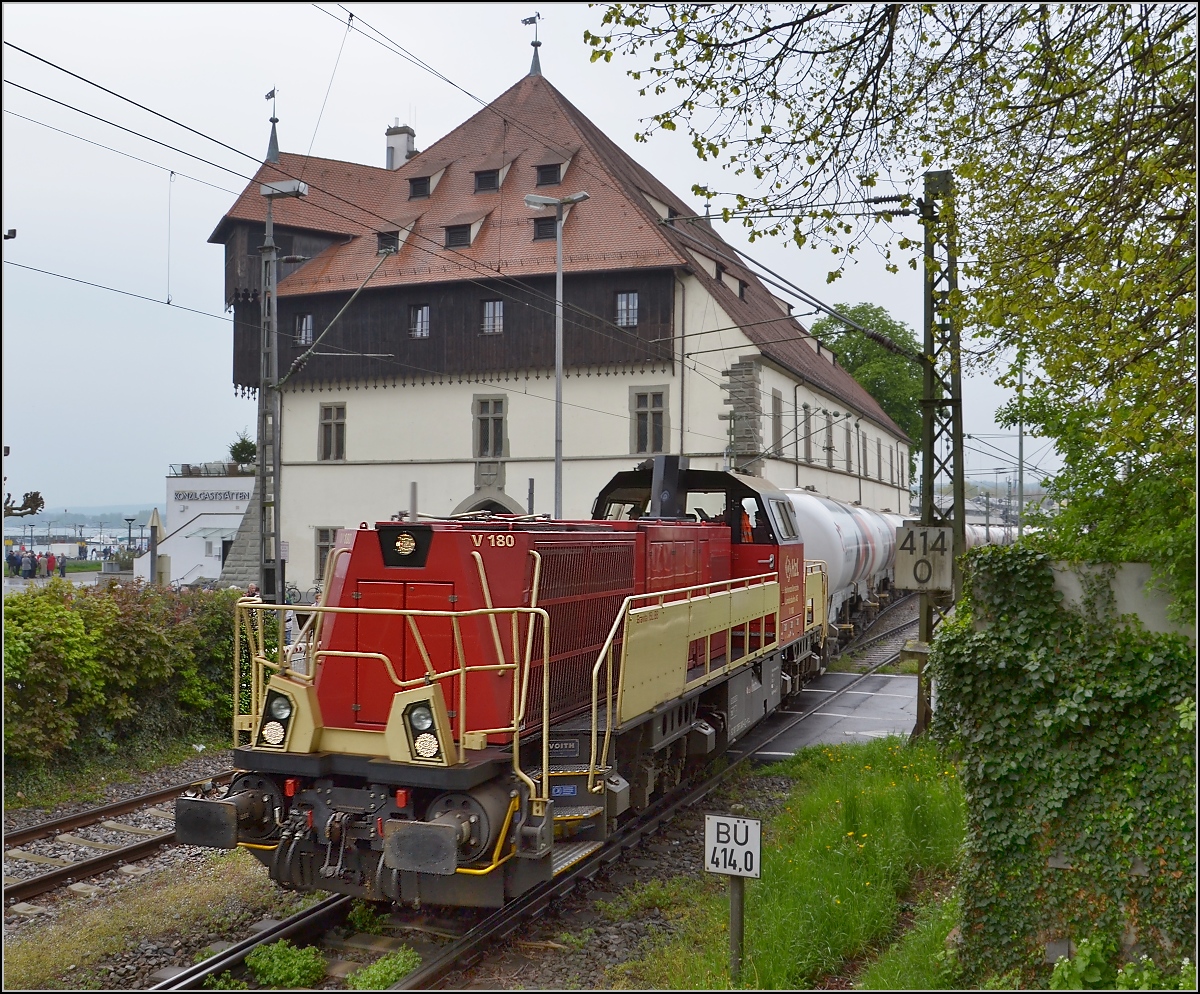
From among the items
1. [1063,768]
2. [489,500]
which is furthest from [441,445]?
[1063,768]

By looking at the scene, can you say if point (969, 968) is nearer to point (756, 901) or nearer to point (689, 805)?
point (756, 901)

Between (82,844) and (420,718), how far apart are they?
485 cm

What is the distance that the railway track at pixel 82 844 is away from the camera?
805 cm

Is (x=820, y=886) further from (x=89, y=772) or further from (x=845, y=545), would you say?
(x=845, y=545)

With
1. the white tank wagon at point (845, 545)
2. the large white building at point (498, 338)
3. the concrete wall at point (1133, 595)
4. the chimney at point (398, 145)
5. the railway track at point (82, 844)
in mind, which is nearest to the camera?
the concrete wall at point (1133, 595)

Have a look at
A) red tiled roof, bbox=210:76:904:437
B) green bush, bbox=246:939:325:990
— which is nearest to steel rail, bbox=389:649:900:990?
green bush, bbox=246:939:325:990

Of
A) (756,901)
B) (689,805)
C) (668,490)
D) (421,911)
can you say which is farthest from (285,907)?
(668,490)

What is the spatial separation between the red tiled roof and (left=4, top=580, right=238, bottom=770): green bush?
1941cm

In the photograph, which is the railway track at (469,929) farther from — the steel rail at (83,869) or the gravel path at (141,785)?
the gravel path at (141,785)

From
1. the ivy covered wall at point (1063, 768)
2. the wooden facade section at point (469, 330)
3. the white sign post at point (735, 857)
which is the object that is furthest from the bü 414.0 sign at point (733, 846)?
the wooden facade section at point (469, 330)

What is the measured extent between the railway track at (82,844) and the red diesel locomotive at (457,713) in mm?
2279

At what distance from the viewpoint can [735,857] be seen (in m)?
6.29

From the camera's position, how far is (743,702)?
11.5 meters

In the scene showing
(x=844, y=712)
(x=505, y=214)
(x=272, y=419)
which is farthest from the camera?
(x=505, y=214)
